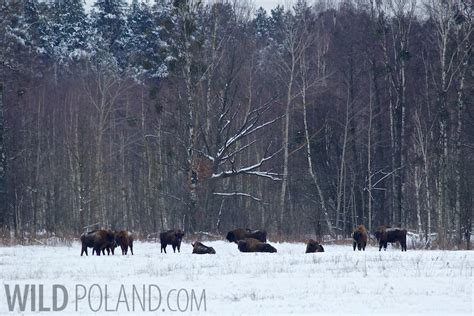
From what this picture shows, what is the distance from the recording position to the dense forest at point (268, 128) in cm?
4194

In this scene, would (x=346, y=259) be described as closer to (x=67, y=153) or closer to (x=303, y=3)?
(x=303, y=3)

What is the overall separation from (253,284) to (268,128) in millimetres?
39830

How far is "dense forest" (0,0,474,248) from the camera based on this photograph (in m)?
41.9

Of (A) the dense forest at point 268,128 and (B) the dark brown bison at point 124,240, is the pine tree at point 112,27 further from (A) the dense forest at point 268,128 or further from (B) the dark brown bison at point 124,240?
(B) the dark brown bison at point 124,240

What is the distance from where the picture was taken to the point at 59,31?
81.4 meters

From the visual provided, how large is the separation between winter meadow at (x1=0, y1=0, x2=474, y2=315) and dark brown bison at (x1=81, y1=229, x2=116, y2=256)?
3.1 inches

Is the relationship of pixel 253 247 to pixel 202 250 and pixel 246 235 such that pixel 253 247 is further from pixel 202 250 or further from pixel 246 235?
pixel 246 235

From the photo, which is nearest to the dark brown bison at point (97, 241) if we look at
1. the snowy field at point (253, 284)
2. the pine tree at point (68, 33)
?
the snowy field at point (253, 284)

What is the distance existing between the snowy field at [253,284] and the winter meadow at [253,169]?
79 millimetres

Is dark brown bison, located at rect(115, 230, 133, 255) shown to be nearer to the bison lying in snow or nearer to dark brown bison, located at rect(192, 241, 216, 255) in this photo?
the bison lying in snow

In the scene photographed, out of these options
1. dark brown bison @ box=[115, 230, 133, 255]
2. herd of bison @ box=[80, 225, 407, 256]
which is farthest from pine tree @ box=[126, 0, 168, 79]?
dark brown bison @ box=[115, 230, 133, 255]

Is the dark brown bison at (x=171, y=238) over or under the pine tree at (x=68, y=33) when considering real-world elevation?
under

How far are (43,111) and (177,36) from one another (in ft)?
70.5

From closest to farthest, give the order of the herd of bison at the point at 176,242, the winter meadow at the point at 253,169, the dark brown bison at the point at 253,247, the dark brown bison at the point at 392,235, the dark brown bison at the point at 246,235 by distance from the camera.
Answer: the winter meadow at the point at 253,169, the herd of bison at the point at 176,242, the dark brown bison at the point at 253,247, the dark brown bison at the point at 392,235, the dark brown bison at the point at 246,235
